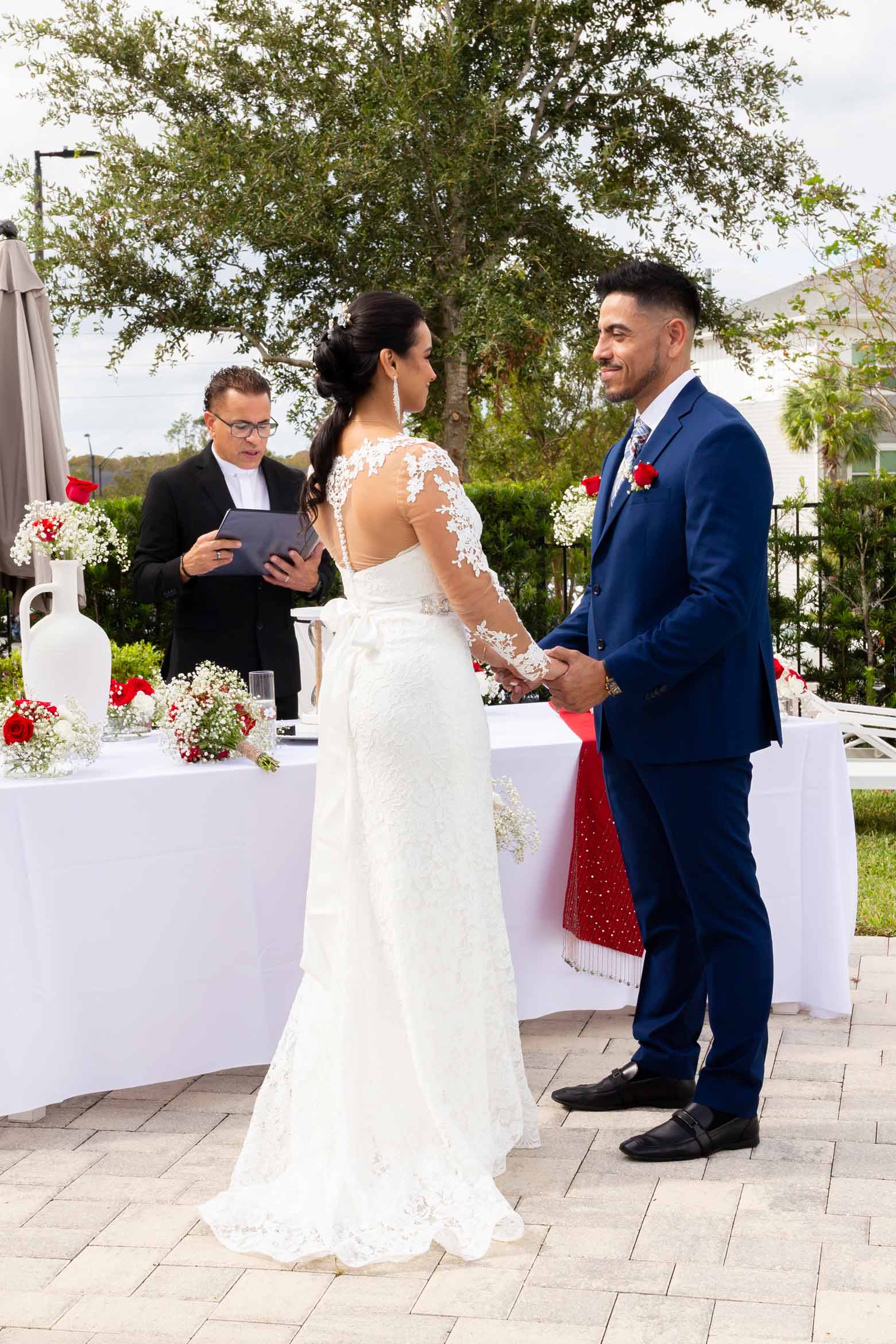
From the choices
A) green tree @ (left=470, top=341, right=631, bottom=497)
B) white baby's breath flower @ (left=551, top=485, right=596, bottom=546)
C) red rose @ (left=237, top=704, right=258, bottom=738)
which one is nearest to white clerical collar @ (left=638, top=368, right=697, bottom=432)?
red rose @ (left=237, top=704, right=258, bottom=738)

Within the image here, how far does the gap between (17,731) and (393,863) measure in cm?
121

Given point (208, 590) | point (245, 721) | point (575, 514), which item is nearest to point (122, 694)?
point (208, 590)

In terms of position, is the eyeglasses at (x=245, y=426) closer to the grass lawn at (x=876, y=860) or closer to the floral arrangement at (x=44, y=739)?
the floral arrangement at (x=44, y=739)

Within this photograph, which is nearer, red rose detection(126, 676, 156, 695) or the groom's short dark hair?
the groom's short dark hair

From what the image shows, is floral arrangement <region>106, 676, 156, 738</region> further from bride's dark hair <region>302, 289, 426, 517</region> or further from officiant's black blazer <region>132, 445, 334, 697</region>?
bride's dark hair <region>302, 289, 426, 517</region>

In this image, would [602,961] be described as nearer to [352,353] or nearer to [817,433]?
[352,353]

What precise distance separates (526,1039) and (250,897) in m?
1.13

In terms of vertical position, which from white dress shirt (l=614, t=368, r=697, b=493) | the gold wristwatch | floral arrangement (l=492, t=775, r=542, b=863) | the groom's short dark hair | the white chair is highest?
the groom's short dark hair

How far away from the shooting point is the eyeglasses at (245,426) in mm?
4668

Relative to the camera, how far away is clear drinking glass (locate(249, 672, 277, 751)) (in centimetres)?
395

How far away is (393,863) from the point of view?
10.4 feet

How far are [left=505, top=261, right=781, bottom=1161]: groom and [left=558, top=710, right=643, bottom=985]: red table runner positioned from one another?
0.67 meters

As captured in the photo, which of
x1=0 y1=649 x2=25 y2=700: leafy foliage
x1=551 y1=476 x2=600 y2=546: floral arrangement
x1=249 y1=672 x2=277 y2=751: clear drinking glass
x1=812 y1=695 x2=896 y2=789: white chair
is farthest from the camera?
x1=0 y1=649 x2=25 y2=700: leafy foliage

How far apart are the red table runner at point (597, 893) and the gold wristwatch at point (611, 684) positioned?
0.91m
